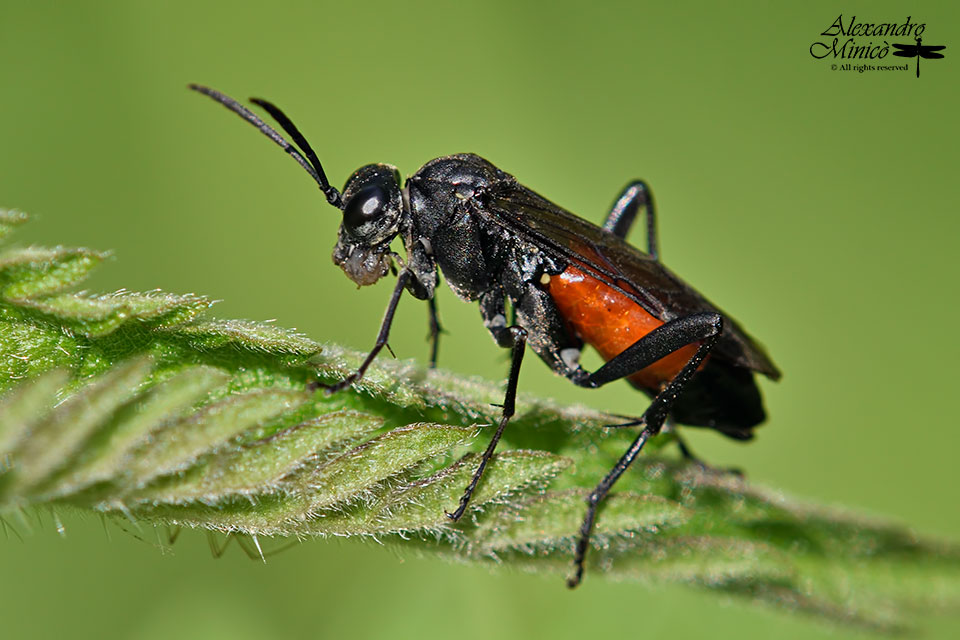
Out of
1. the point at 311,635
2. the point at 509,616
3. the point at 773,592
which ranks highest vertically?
the point at 773,592

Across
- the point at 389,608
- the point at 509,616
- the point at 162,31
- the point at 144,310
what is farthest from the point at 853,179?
the point at 144,310

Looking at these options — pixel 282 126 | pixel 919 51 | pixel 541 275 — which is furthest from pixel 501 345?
pixel 919 51

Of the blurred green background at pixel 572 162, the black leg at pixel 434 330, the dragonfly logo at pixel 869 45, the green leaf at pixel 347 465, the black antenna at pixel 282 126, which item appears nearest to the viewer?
the green leaf at pixel 347 465

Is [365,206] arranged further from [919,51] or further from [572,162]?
[919,51]

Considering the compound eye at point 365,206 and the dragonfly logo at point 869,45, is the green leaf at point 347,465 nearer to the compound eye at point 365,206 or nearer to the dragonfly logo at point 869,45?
the compound eye at point 365,206

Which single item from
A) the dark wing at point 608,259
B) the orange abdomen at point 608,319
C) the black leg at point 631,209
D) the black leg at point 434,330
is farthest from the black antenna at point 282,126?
the black leg at point 631,209

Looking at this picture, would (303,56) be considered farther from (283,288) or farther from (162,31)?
(283,288)
